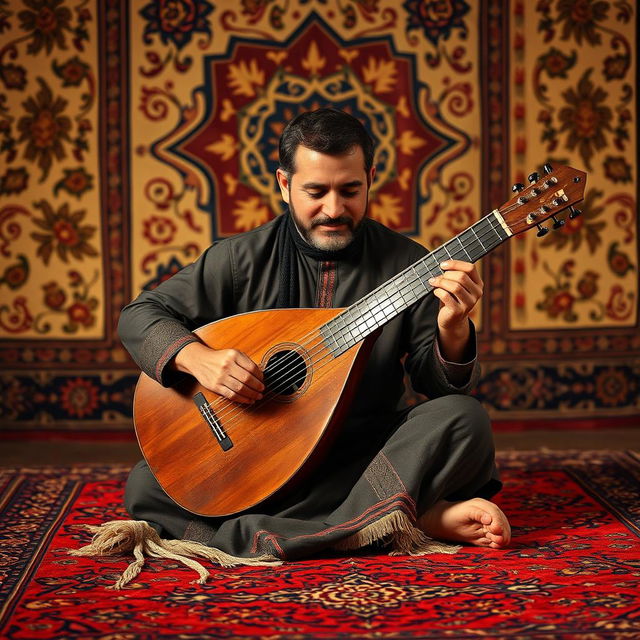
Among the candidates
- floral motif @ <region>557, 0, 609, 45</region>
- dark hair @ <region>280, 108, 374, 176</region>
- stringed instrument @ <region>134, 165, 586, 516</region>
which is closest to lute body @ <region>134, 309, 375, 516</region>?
stringed instrument @ <region>134, 165, 586, 516</region>

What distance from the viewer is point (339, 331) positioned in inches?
85.3

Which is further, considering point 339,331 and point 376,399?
point 376,399

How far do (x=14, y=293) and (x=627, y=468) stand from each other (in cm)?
244

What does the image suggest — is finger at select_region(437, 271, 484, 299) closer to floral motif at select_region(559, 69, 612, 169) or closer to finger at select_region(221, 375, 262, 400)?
finger at select_region(221, 375, 262, 400)

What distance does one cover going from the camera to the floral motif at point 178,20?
3736 mm

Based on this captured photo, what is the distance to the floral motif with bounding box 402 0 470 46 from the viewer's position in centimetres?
377

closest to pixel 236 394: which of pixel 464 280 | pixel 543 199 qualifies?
pixel 464 280

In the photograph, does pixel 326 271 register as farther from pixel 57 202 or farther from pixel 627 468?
pixel 57 202

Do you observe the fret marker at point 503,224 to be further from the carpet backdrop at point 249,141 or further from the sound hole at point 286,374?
the carpet backdrop at point 249,141

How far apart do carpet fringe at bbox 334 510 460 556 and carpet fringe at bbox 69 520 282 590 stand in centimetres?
18

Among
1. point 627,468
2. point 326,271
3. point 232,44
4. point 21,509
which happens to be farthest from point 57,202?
point 627,468

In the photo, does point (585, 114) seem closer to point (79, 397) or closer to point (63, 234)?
point (63, 234)

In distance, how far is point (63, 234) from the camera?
380cm

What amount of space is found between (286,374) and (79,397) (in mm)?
1880
